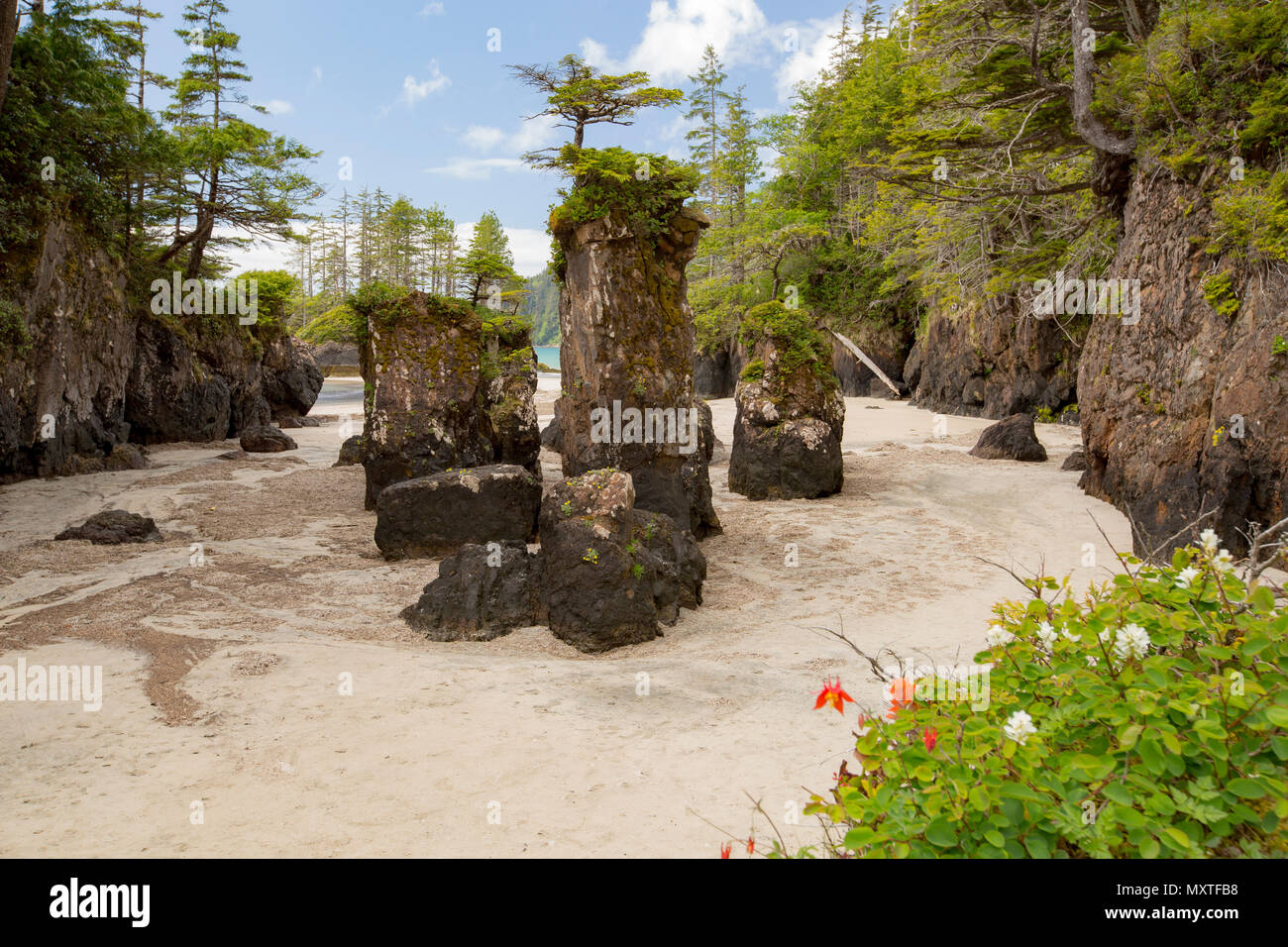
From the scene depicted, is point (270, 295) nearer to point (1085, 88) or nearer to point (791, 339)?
point (791, 339)

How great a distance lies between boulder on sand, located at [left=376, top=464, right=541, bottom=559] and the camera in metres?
10.3

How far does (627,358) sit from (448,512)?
3256mm

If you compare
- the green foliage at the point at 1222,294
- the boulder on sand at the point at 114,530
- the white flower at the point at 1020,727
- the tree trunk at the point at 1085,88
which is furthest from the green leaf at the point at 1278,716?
the tree trunk at the point at 1085,88

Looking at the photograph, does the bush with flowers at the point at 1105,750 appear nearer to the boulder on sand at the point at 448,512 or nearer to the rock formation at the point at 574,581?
the rock formation at the point at 574,581

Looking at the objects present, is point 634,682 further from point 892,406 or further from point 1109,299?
point 892,406

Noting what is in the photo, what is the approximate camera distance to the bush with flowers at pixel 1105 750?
5.69 ft

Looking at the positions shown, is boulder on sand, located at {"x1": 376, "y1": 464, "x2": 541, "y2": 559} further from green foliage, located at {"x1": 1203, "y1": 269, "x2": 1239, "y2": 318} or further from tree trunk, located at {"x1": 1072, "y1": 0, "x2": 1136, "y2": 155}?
tree trunk, located at {"x1": 1072, "y1": 0, "x2": 1136, "y2": 155}

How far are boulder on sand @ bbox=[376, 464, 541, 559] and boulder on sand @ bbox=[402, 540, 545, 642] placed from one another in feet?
7.37

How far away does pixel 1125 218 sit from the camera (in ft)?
39.1

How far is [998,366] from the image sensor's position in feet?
80.2
